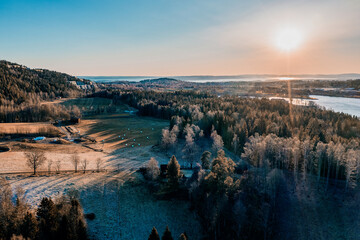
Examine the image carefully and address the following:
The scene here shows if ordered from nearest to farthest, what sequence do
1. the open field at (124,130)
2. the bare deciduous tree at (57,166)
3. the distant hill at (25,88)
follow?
the bare deciduous tree at (57,166) → the open field at (124,130) → the distant hill at (25,88)

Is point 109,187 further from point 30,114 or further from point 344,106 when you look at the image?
point 344,106

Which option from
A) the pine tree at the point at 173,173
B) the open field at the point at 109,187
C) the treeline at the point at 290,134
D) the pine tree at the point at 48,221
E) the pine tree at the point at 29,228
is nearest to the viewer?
the pine tree at the point at 29,228

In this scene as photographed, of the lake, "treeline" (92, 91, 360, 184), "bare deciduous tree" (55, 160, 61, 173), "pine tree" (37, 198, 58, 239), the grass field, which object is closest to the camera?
"pine tree" (37, 198, 58, 239)

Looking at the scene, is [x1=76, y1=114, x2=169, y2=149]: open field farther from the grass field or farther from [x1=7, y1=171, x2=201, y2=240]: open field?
[x1=7, y1=171, x2=201, y2=240]: open field

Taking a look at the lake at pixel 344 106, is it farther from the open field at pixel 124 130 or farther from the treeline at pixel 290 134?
the open field at pixel 124 130

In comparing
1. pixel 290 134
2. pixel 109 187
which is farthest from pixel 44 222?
pixel 290 134

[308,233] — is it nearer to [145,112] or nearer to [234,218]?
[234,218]

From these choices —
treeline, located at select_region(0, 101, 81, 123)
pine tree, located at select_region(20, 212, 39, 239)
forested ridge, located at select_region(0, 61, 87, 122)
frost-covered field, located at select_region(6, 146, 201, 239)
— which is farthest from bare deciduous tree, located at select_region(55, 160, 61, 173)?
forested ridge, located at select_region(0, 61, 87, 122)

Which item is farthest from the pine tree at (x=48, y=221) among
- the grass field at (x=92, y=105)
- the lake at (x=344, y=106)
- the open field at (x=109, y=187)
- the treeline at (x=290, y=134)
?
the lake at (x=344, y=106)

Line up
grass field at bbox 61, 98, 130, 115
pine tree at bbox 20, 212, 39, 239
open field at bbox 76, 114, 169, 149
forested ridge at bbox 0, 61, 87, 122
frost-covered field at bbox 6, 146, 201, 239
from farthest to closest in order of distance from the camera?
grass field at bbox 61, 98, 130, 115, forested ridge at bbox 0, 61, 87, 122, open field at bbox 76, 114, 169, 149, frost-covered field at bbox 6, 146, 201, 239, pine tree at bbox 20, 212, 39, 239
